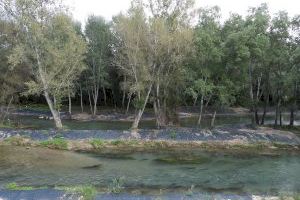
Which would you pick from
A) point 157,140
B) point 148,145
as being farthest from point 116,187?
point 157,140

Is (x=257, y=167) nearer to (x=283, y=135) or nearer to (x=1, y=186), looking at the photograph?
(x=283, y=135)

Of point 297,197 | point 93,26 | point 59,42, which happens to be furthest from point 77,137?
point 93,26

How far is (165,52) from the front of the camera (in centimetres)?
4716

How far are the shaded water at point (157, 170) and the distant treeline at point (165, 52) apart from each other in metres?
12.8

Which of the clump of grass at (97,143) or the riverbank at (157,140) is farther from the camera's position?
the clump of grass at (97,143)

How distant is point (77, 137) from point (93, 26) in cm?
3589

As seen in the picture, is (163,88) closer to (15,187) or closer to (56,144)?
(56,144)

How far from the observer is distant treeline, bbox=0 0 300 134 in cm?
4438

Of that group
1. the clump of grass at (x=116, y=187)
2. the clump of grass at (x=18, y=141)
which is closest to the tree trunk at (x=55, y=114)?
the clump of grass at (x=18, y=141)

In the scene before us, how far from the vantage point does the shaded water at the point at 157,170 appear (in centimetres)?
2422

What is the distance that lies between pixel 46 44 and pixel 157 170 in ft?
70.9

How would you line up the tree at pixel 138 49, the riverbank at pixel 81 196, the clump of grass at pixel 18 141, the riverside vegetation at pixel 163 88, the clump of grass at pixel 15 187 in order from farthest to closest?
1. the tree at pixel 138 49
2. the clump of grass at pixel 18 141
3. the riverside vegetation at pixel 163 88
4. the clump of grass at pixel 15 187
5. the riverbank at pixel 81 196

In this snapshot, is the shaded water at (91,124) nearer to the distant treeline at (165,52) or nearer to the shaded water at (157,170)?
the distant treeline at (165,52)

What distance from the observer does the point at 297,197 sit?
18906 mm
